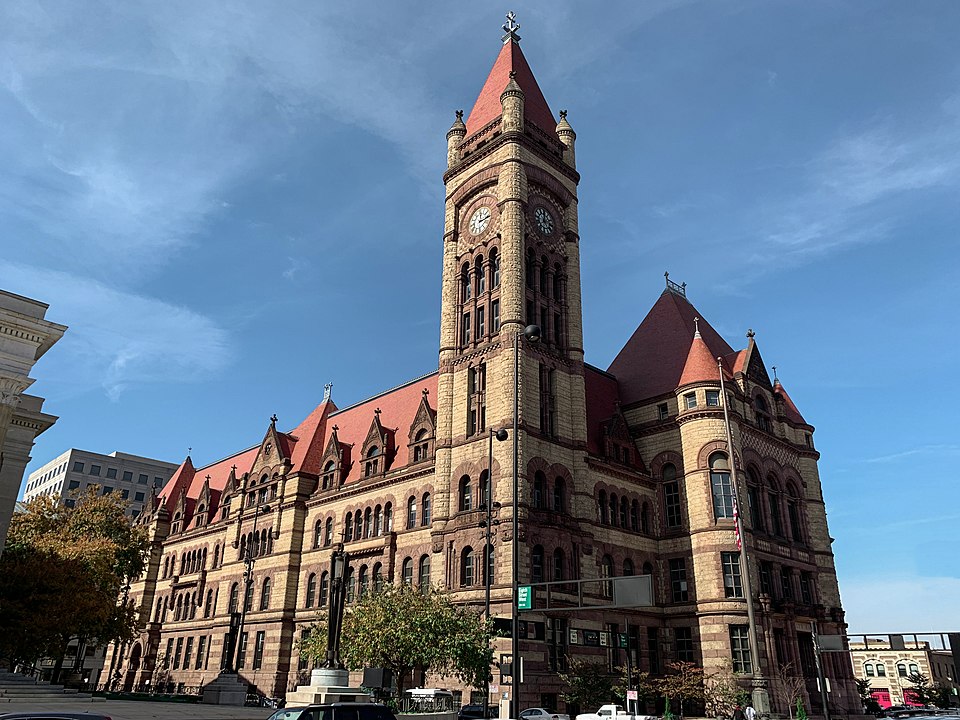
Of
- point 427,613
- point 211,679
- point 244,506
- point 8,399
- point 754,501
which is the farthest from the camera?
point 244,506

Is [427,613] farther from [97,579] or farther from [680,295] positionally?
[680,295]

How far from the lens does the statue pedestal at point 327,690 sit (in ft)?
72.4

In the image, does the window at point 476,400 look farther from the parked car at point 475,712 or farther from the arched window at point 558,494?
the parked car at point 475,712

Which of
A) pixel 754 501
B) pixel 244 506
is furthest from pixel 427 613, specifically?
pixel 244 506

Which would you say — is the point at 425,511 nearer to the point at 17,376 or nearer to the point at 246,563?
the point at 246,563

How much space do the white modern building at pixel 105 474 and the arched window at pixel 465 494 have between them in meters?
94.9

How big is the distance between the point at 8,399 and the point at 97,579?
18063mm

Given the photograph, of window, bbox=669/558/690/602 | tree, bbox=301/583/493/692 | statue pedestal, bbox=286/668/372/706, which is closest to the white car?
tree, bbox=301/583/493/692

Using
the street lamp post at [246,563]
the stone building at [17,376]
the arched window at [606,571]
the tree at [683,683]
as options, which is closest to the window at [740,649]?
the tree at [683,683]

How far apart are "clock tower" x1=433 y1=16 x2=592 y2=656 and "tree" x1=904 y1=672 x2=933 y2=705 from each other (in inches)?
2920

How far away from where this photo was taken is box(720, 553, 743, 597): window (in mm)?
43531

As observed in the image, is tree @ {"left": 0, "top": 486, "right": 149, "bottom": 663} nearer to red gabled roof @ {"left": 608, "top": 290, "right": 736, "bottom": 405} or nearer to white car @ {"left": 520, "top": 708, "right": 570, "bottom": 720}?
white car @ {"left": 520, "top": 708, "right": 570, "bottom": 720}

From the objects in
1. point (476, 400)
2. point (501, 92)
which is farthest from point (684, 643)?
point (501, 92)

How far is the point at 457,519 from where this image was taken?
4181 cm
